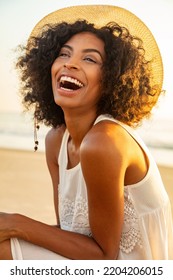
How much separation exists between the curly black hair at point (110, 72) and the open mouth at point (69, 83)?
0.11 metres

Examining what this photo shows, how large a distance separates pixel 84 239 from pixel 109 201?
190 mm

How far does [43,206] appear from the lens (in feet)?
14.9

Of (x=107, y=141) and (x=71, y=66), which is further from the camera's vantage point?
(x=71, y=66)

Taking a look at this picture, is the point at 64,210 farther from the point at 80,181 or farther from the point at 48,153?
the point at 48,153

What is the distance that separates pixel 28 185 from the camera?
5.71 metres

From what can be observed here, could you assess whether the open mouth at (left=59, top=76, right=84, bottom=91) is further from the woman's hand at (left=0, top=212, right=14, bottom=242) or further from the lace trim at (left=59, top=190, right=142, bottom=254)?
the woman's hand at (left=0, top=212, right=14, bottom=242)

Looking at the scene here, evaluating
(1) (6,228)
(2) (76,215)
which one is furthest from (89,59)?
(1) (6,228)

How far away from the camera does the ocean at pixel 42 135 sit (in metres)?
10.2

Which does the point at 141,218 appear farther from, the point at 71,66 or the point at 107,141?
the point at 71,66

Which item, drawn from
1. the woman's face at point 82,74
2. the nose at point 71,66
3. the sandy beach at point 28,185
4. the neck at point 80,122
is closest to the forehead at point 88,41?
the woman's face at point 82,74

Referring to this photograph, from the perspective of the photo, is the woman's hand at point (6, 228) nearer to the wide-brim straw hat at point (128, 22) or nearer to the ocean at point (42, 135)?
the wide-brim straw hat at point (128, 22)

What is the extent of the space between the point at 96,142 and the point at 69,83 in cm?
37
